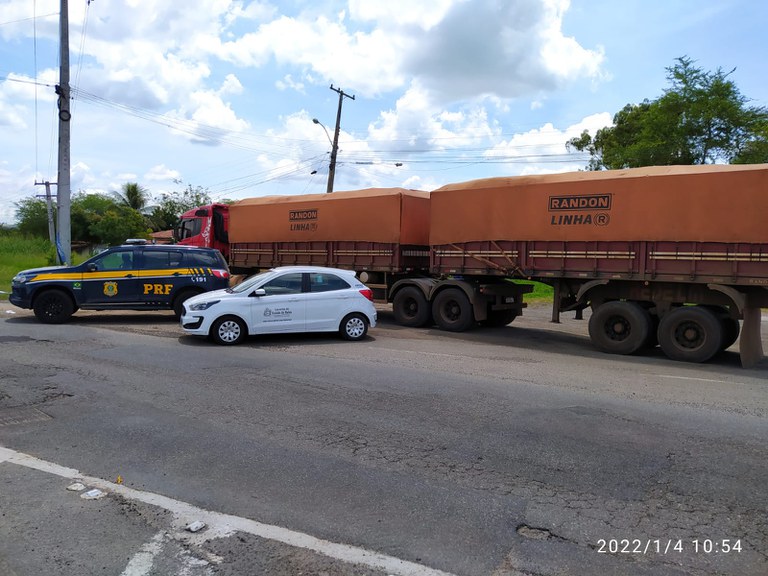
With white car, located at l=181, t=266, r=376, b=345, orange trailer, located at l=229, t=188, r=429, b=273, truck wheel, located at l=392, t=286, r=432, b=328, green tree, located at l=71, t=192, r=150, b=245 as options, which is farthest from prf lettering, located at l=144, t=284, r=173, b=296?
green tree, located at l=71, t=192, r=150, b=245

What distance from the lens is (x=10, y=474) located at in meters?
4.77

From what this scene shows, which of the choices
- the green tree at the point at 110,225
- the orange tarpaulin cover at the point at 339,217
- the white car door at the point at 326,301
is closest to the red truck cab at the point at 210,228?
the orange tarpaulin cover at the point at 339,217

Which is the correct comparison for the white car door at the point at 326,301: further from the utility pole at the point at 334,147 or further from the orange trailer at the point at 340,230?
the utility pole at the point at 334,147

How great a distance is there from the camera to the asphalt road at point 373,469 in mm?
3604

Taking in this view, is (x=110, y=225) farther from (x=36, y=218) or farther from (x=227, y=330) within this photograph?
(x=227, y=330)

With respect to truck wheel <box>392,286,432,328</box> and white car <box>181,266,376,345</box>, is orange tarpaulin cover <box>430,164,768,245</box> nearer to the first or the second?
truck wheel <box>392,286,432,328</box>

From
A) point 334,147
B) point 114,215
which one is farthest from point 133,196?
point 334,147

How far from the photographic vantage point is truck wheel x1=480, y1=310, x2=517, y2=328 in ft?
50.4

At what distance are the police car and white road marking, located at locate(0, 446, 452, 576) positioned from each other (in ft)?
31.2

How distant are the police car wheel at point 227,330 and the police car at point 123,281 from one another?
11.7 ft

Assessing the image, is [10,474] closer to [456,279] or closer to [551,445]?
[551,445]

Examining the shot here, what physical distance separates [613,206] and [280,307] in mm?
6664

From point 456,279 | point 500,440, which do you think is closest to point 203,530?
point 500,440

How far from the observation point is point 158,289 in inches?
549
